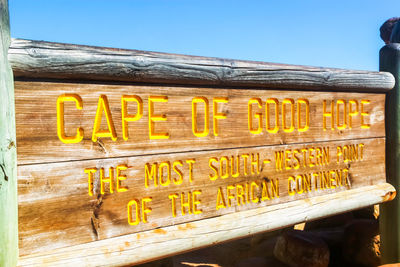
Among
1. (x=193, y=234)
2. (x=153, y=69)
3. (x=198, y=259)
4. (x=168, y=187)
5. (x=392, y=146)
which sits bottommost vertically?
(x=198, y=259)

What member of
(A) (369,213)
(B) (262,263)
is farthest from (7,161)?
(A) (369,213)

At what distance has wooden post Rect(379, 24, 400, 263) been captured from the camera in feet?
9.80

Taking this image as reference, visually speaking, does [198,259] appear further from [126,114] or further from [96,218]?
[126,114]

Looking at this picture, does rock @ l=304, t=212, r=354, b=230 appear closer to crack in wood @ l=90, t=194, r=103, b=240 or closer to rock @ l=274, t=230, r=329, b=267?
rock @ l=274, t=230, r=329, b=267

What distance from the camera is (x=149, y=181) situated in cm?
188

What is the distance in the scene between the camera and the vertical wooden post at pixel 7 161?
58.1 inches

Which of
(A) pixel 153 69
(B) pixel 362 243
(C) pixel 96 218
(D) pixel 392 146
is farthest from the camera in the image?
(B) pixel 362 243

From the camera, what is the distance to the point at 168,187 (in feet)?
6.36

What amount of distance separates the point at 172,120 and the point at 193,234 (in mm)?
647

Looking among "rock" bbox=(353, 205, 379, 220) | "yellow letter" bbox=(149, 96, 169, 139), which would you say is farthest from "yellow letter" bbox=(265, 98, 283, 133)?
"rock" bbox=(353, 205, 379, 220)

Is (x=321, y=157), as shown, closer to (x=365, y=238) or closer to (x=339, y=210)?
(x=339, y=210)

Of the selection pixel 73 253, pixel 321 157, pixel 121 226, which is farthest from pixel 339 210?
pixel 73 253

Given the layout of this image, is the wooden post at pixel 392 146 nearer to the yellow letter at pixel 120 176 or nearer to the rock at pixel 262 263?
the rock at pixel 262 263

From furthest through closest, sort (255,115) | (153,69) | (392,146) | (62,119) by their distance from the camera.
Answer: (392,146) < (255,115) < (153,69) < (62,119)
